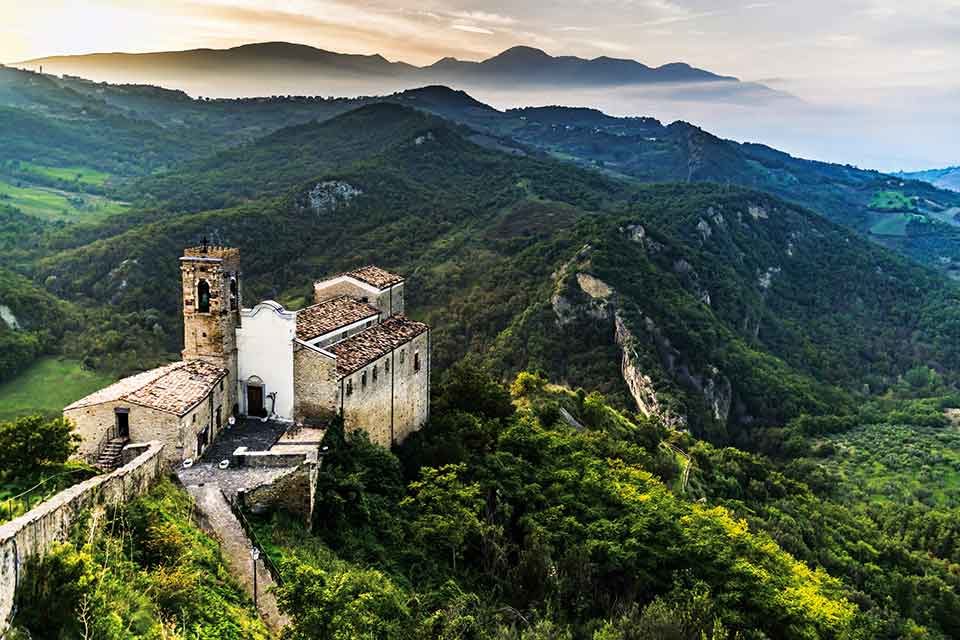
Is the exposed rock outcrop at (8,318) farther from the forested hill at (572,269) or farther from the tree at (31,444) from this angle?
the tree at (31,444)

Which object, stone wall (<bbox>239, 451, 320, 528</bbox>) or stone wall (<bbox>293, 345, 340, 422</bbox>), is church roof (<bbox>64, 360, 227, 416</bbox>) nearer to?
stone wall (<bbox>293, 345, 340, 422</bbox>)

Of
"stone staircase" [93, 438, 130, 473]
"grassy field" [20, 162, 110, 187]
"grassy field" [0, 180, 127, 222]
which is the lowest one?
"grassy field" [0, 180, 127, 222]

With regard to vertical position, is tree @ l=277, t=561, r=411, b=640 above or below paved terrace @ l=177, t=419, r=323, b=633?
above

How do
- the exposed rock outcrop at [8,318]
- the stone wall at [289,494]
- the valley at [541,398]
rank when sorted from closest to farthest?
the valley at [541,398]
the stone wall at [289,494]
the exposed rock outcrop at [8,318]

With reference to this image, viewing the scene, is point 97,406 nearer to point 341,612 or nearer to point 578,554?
point 341,612

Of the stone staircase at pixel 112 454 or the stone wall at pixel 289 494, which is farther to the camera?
the stone wall at pixel 289 494

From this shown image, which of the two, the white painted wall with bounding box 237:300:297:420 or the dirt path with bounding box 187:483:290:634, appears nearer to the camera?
the dirt path with bounding box 187:483:290:634

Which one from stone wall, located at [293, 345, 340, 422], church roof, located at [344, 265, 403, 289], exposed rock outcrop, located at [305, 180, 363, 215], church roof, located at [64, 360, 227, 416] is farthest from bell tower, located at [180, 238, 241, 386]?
exposed rock outcrop, located at [305, 180, 363, 215]

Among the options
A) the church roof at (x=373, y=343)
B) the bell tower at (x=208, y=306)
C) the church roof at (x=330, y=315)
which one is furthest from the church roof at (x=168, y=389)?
the church roof at (x=373, y=343)
